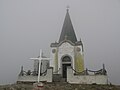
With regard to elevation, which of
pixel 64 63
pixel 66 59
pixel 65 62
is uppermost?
pixel 66 59

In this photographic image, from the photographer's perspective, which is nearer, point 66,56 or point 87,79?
point 87,79

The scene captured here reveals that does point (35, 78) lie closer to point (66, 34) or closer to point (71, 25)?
point (66, 34)

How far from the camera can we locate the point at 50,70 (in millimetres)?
19109

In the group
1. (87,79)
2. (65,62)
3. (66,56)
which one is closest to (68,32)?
(66,56)

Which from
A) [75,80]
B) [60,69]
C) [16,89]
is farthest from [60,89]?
[60,69]

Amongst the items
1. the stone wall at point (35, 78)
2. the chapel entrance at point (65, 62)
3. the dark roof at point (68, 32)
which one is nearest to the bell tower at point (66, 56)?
the chapel entrance at point (65, 62)

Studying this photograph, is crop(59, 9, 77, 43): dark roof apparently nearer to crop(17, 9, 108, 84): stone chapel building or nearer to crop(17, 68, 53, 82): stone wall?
crop(17, 9, 108, 84): stone chapel building

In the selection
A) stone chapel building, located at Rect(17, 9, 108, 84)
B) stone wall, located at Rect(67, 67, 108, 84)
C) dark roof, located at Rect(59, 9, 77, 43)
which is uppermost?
dark roof, located at Rect(59, 9, 77, 43)

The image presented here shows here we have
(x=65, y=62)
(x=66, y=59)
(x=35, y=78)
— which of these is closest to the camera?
(x=35, y=78)

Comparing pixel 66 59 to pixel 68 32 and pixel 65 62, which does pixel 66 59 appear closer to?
pixel 65 62

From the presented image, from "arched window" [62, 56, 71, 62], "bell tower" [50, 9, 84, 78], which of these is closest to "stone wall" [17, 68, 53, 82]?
"bell tower" [50, 9, 84, 78]

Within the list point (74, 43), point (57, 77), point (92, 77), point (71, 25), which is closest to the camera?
point (92, 77)

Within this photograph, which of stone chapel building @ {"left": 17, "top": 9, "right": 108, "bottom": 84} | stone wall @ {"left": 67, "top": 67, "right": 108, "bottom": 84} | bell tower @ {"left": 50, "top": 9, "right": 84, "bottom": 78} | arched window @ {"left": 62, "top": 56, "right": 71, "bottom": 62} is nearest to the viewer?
stone wall @ {"left": 67, "top": 67, "right": 108, "bottom": 84}

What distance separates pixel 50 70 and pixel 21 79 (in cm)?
360
